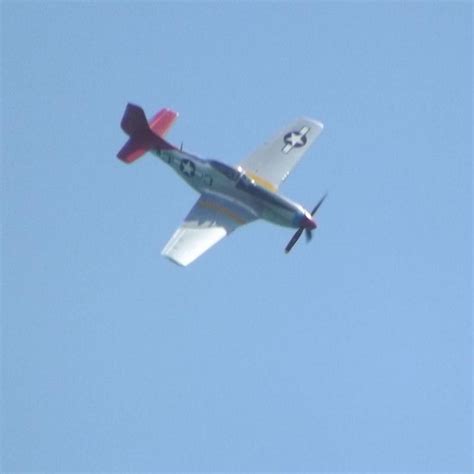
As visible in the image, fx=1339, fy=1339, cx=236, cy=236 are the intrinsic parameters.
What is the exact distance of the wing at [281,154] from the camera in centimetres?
3866

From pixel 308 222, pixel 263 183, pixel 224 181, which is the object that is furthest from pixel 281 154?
pixel 308 222

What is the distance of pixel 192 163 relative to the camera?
3847cm

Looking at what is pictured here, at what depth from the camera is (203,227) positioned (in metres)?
36.6

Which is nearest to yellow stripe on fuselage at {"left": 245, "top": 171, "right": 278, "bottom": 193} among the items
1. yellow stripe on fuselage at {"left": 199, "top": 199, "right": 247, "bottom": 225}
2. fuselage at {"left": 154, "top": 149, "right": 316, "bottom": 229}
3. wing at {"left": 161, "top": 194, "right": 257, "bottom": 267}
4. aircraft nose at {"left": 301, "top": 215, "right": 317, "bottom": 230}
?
fuselage at {"left": 154, "top": 149, "right": 316, "bottom": 229}

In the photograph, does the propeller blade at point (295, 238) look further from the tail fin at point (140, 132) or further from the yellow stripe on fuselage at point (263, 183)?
the tail fin at point (140, 132)

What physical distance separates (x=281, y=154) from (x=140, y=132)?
169 inches

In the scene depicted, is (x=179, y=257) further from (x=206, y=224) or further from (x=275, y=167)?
(x=275, y=167)

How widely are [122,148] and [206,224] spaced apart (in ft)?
14.9

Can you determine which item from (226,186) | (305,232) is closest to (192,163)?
(226,186)

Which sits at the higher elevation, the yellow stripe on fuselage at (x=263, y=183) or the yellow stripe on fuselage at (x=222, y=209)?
the yellow stripe on fuselage at (x=263, y=183)

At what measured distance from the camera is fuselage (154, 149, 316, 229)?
36.7 meters

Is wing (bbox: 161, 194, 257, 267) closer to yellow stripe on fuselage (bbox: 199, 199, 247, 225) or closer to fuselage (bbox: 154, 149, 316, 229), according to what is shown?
yellow stripe on fuselage (bbox: 199, 199, 247, 225)

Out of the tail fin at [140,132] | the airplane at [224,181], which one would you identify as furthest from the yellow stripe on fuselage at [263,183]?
the tail fin at [140,132]

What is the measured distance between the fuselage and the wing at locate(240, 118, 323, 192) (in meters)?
0.82
